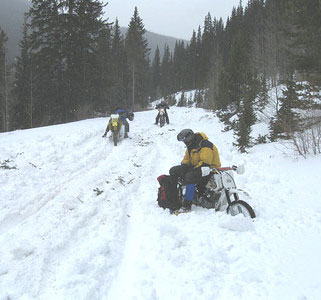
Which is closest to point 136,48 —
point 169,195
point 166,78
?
point 169,195

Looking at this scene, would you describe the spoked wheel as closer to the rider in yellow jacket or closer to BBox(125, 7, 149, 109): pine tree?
the rider in yellow jacket

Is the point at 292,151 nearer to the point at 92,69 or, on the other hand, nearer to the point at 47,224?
the point at 47,224

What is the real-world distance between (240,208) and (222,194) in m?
0.42

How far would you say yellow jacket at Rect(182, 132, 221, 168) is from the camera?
4.98m

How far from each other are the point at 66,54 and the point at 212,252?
2284 centimetres

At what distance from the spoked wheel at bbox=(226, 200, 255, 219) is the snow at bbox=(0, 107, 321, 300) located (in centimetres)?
17

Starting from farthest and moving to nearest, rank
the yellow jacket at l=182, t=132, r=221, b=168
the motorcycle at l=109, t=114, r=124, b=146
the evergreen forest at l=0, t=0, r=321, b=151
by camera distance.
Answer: the motorcycle at l=109, t=114, r=124, b=146 < the evergreen forest at l=0, t=0, r=321, b=151 < the yellow jacket at l=182, t=132, r=221, b=168

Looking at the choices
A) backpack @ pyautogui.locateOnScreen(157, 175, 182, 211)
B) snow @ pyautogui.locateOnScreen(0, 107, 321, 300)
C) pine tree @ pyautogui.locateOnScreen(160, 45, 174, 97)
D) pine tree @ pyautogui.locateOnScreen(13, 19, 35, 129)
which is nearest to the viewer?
snow @ pyautogui.locateOnScreen(0, 107, 321, 300)

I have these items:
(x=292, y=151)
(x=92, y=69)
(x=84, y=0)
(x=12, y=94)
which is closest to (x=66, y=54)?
(x=92, y=69)

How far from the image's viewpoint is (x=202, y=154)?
500cm

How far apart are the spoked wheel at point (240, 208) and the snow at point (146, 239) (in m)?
0.17

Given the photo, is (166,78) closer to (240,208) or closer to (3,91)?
(3,91)

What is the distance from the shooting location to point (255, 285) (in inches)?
109

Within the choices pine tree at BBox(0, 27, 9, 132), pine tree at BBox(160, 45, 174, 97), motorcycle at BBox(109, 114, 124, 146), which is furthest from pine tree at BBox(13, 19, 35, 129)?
pine tree at BBox(160, 45, 174, 97)
